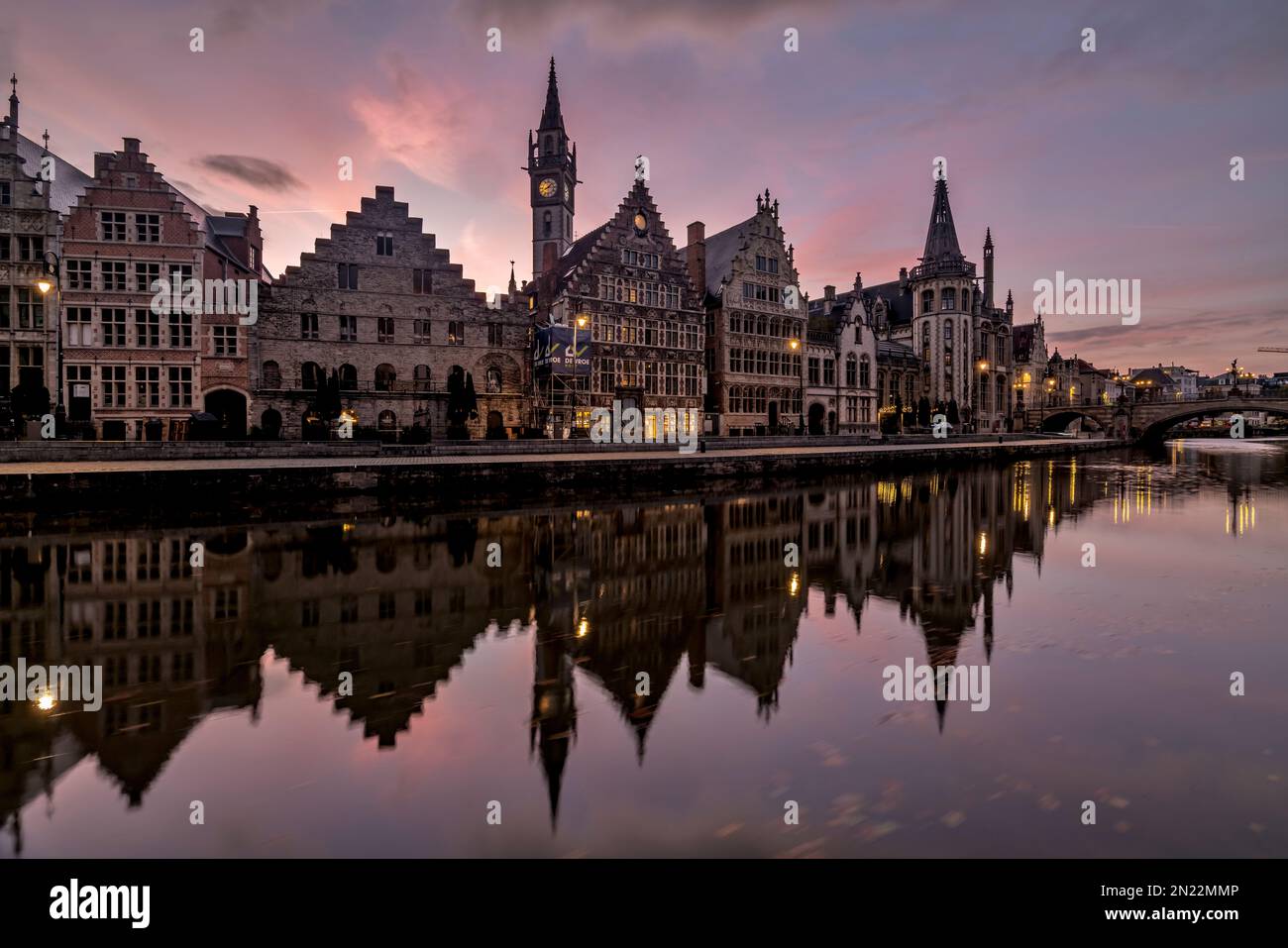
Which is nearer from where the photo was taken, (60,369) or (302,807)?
(302,807)

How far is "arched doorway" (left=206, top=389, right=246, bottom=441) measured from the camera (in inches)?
1574

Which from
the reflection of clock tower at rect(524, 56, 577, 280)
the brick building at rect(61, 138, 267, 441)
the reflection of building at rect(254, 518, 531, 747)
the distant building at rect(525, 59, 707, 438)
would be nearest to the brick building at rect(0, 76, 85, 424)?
the brick building at rect(61, 138, 267, 441)

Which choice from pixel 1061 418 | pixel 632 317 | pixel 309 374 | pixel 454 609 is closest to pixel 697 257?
pixel 632 317

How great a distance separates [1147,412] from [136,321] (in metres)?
111

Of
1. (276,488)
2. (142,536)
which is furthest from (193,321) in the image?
(142,536)

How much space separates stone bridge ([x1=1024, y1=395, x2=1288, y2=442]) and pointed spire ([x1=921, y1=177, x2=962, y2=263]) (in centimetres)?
3202

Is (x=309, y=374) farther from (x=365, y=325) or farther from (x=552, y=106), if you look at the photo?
(x=552, y=106)

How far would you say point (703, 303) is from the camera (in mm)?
56719

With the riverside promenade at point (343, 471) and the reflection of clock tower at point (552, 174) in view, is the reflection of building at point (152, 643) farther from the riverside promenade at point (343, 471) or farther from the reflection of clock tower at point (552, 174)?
the reflection of clock tower at point (552, 174)

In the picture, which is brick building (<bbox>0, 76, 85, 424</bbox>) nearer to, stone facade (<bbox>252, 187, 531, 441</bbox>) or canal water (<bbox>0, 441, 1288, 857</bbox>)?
stone facade (<bbox>252, 187, 531, 441</bbox>)

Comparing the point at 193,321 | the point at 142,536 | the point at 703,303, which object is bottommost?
the point at 142,536
